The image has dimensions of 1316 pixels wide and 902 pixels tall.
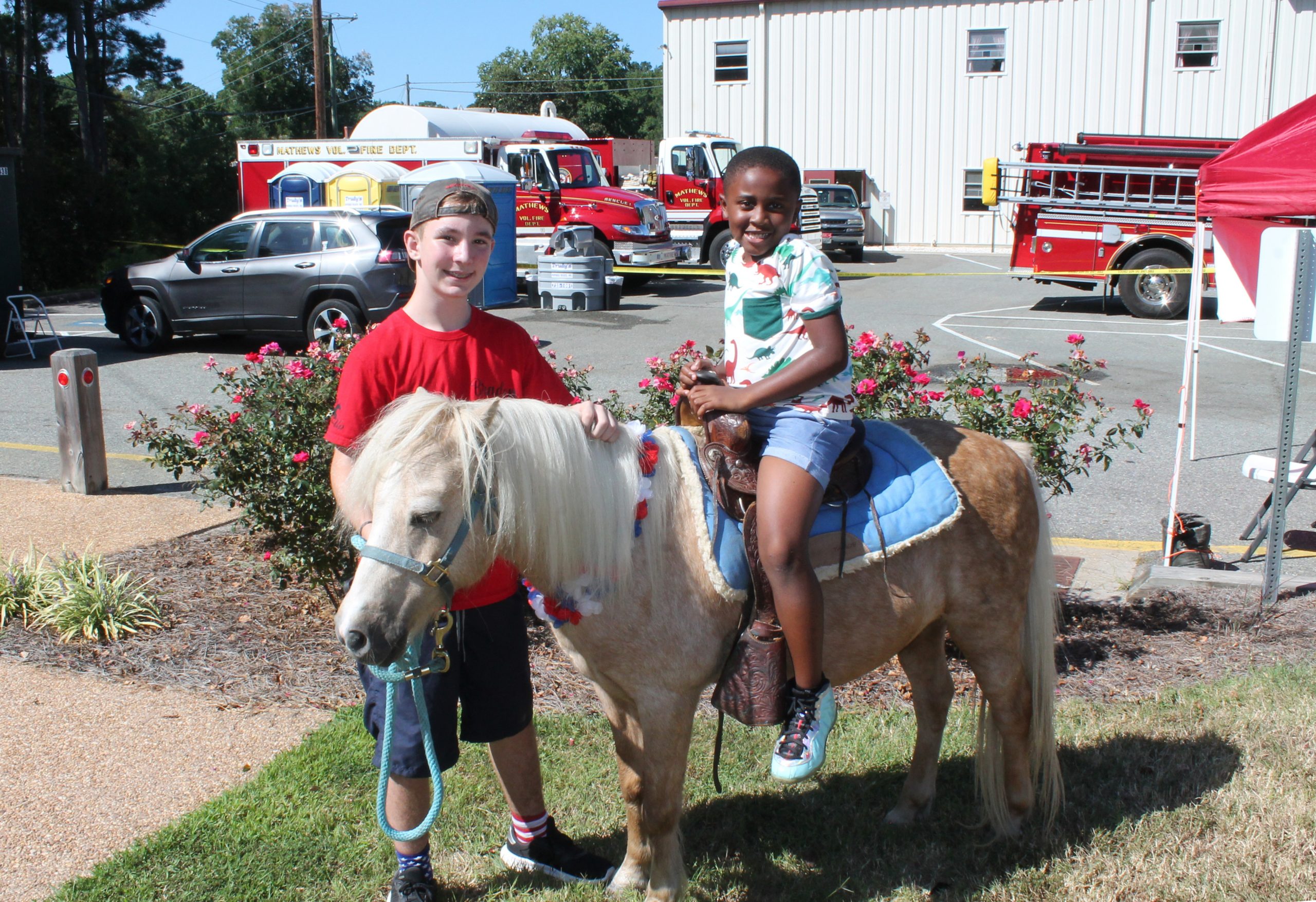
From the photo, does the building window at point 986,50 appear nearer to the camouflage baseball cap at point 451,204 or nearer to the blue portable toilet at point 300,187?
the blue portable toilet at point 300,187

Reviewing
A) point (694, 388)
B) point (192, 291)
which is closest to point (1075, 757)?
point (694, 388)

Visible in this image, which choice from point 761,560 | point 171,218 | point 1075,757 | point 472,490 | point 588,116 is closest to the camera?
point 472,490

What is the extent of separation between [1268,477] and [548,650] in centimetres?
411

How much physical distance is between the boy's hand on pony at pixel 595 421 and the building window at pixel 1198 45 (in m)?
29.6

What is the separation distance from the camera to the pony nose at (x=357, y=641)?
2158 mm

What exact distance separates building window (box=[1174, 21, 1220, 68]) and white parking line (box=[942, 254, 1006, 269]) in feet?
24.4

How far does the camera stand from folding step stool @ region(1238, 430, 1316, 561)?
5.40 metres

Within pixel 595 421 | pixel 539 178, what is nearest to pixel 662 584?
pixel 595 421

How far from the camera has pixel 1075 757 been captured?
3770 mm

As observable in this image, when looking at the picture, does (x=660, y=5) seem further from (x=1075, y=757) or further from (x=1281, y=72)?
(x=1075, y=757)

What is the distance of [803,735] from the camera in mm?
2787

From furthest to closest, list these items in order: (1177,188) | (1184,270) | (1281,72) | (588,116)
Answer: (588,116) → (1281,72) → (1177,188) → (1184,270)

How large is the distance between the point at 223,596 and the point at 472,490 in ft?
11.8

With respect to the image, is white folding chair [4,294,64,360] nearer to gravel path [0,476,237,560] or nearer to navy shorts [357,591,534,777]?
gravel path [0,476,237,560]
